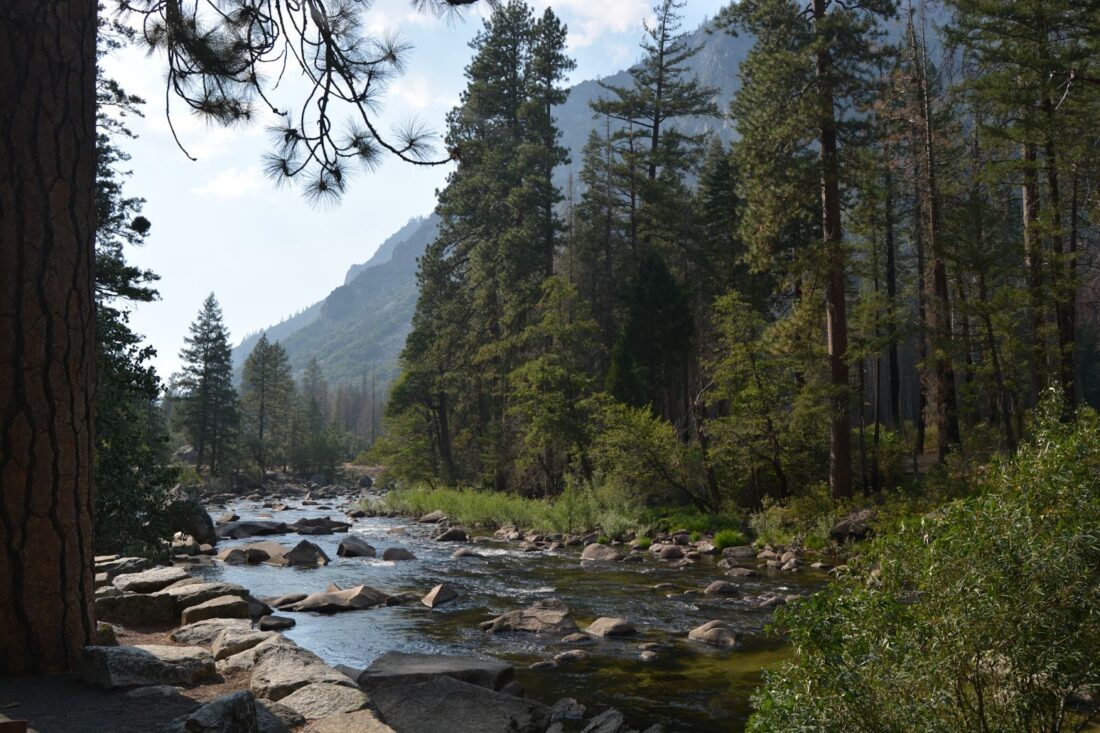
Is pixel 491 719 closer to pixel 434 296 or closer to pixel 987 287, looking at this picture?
pixel 987 287

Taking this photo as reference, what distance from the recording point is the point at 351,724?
14.8ft

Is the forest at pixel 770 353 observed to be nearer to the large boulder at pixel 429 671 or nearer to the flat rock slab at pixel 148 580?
the large boulder at pixel 429 671

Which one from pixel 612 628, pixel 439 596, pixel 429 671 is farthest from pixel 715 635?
pixel 439 596

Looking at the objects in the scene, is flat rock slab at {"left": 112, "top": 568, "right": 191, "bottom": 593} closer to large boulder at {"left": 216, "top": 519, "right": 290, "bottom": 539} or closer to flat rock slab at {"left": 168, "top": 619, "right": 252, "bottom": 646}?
flat rock slab at {"left": 168, "top": 619, "right": 252, "bottom": 646}

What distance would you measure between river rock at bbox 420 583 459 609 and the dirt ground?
7331 millimetres

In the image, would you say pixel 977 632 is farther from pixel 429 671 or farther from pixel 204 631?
pixel 204 631

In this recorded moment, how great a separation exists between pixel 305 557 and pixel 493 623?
24.6 feet

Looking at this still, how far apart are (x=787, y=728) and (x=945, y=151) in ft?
91.8

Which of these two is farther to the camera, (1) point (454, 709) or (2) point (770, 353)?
(2) point (770, 353)

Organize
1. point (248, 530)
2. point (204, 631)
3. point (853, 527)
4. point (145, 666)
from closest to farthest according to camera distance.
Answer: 1. point (145, 666)
2. point (204, 631)
3. point (853, 527)
4. point (248, 530)

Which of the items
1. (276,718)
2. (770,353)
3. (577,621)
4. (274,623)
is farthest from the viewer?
(770,353)

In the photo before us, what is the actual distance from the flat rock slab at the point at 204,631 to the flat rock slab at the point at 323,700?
1.99 meters

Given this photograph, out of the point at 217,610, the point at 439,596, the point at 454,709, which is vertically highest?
the point at 217,610

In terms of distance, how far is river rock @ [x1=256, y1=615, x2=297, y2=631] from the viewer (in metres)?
9.73
